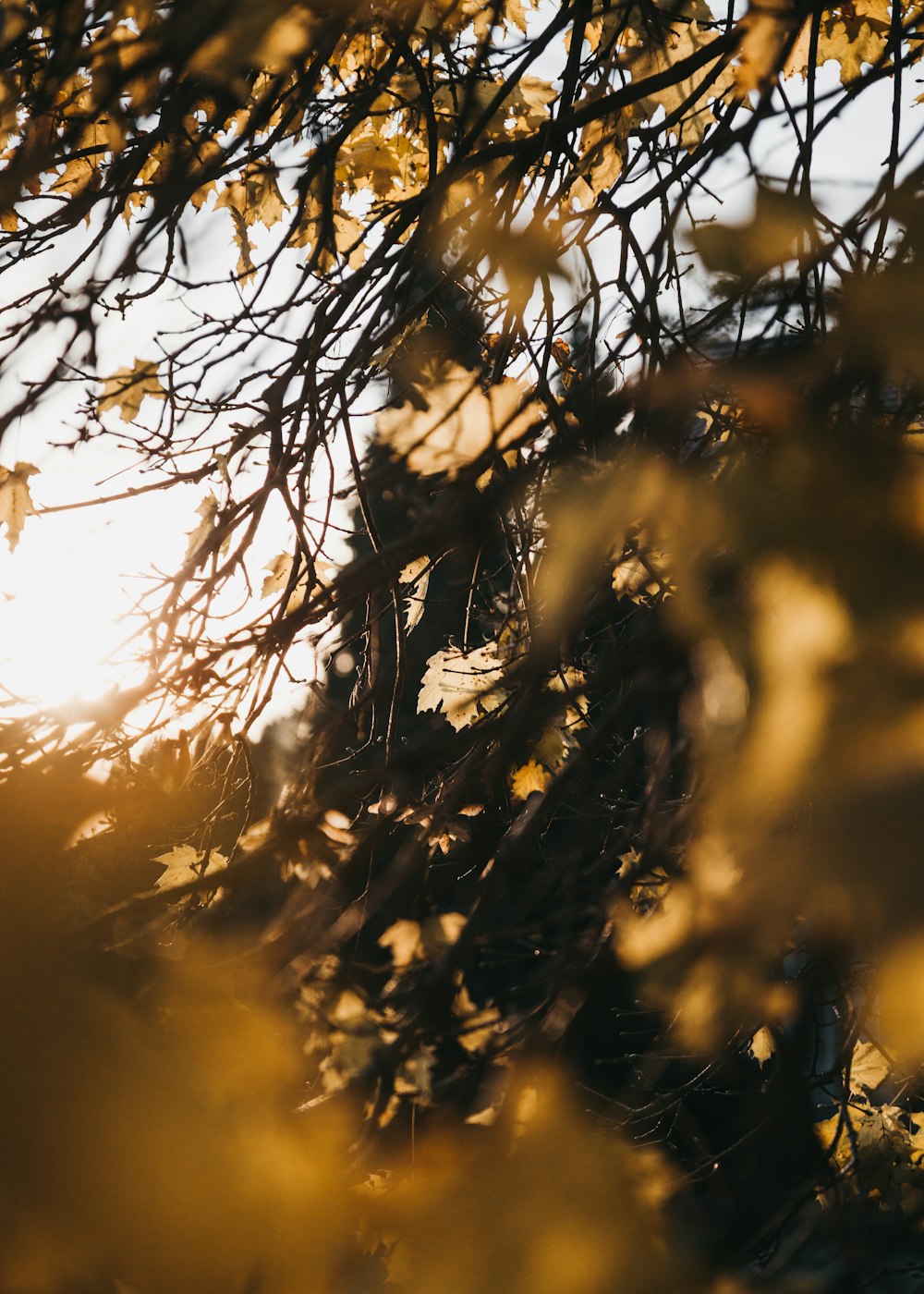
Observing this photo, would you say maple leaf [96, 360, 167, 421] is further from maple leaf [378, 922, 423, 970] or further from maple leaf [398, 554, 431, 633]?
maple leaf [378, 922, 423, 970]

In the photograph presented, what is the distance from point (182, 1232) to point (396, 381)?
1.95 metres

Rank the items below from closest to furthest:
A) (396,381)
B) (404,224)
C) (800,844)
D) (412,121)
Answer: (800,844), (404,224), (396,381), (412,121)

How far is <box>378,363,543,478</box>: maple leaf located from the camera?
202 centimetres

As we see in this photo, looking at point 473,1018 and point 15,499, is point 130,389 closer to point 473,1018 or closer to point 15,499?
point 15,499

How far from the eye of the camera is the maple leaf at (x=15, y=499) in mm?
2361

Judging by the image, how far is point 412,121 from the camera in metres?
2.59

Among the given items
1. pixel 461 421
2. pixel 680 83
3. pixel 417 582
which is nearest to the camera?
pixel 461 421

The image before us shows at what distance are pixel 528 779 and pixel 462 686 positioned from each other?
0.48 meters

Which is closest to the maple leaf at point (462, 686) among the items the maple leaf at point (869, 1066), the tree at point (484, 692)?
the tree at point (484, 692)

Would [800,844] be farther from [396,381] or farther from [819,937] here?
[396,381]

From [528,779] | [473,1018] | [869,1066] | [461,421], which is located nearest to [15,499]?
[461,421]

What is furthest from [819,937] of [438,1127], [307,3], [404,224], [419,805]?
[307,3]

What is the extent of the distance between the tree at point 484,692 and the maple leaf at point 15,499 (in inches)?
0.5

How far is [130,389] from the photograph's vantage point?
8.31 feet
